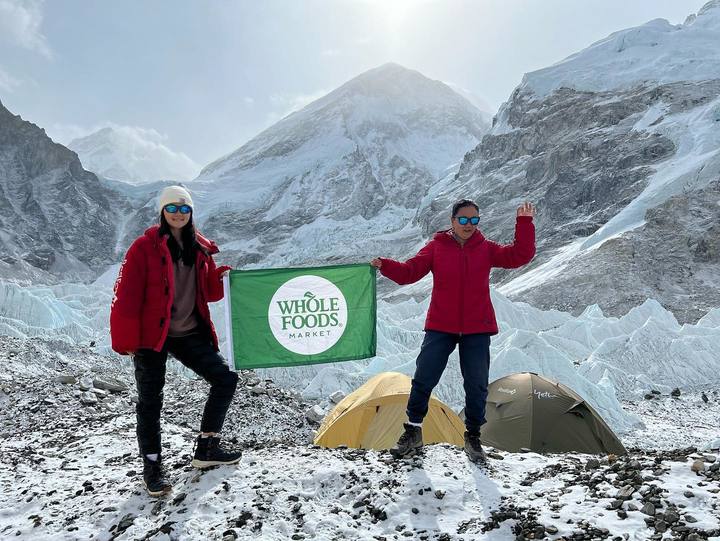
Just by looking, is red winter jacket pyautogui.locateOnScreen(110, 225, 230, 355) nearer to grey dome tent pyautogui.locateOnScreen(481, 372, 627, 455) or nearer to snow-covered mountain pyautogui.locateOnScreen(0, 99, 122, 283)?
grey dome tent pyautogui.locateOnScreen(481, 372, 627, 455)

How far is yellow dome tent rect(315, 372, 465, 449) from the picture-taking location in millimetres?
9430

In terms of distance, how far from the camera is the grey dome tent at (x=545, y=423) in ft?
34.1

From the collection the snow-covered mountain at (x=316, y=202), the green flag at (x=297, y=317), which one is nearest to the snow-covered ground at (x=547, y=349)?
the green flag at (x=297, y=317)

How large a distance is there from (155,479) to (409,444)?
2348 millimetres

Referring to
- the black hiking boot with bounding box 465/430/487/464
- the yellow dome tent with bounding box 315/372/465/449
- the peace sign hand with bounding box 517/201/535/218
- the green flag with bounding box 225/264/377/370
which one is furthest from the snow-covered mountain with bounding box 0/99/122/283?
the peace sign hand with bounding box 517/201/535/218

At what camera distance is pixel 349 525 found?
401 cm

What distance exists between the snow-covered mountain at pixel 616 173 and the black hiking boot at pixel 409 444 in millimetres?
42771

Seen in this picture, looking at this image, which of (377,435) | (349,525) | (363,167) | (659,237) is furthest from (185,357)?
(363,167)

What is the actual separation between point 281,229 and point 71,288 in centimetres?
11488

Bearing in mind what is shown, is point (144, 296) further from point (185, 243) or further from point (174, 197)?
point (174, 197)

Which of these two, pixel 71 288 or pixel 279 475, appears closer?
pixel 279 475

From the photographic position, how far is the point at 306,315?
24.6ft

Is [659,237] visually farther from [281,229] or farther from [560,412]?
[281,229]

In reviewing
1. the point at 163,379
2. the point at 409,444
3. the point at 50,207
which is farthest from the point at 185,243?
the point at 50,207
